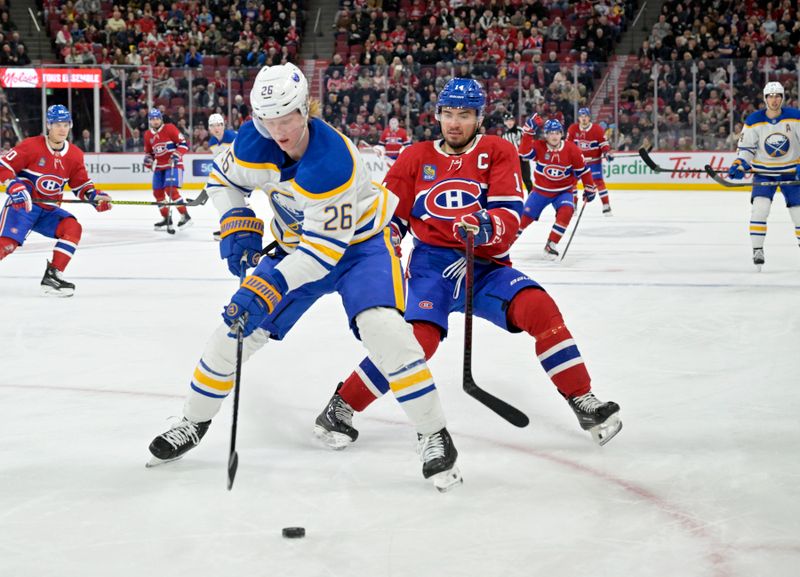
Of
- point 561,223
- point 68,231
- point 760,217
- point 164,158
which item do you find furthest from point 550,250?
point 164,158

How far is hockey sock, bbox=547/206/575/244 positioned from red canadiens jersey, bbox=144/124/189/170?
14.6 feet

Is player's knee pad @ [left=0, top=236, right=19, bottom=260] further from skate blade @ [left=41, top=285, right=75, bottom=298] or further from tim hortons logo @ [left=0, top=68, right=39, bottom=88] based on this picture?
tim hortons logo @ [left=0, top=68, right=39, bottom=88]

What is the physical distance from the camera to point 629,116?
596 inches

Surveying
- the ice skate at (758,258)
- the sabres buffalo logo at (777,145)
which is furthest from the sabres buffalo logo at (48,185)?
the sabres buffalo logo at (777,145)

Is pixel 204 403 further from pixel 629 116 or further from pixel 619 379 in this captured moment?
pixel 629 116

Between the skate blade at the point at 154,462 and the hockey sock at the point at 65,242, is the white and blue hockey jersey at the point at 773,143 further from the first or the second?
the skate blade at the point at 154,462

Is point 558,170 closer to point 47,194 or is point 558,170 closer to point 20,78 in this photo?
point 47,194

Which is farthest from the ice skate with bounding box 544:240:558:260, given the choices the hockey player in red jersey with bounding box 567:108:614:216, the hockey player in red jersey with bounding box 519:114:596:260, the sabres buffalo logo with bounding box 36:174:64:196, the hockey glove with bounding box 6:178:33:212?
the hockey player in red jersey with bounding box 567:108:614:216

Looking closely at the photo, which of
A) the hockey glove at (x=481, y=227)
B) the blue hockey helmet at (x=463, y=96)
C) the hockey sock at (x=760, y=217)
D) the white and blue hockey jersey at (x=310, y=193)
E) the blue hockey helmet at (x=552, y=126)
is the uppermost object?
the blue hockey helmet at (x=463, y=96)

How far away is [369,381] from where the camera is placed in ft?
10.0

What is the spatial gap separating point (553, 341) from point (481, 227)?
0.40m

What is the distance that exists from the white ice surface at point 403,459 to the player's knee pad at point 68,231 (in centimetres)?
62

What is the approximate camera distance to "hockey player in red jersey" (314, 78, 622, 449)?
10.1 ft

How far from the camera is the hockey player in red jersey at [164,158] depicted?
10.7m
